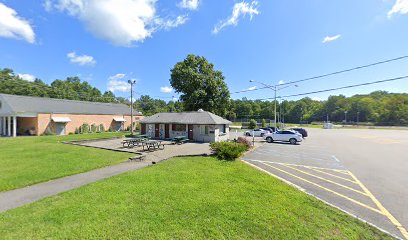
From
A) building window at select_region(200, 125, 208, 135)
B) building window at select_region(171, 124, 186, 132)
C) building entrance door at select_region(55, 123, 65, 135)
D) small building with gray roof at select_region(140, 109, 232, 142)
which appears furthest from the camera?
building entrance door at select_region(55, 123, 65, 135)

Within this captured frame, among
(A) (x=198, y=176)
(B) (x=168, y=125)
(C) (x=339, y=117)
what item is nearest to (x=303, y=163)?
(A) (x=198, y=176)

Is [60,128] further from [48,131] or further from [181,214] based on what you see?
[181,214]

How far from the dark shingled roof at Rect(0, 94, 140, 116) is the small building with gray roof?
1503 centimetres

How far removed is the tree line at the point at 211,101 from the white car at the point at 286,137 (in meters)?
16.3

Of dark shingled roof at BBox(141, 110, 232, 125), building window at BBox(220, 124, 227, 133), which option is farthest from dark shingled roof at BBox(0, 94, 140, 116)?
building window at BBox(220, 124, 227, 133)

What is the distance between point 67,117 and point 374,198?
38.6m

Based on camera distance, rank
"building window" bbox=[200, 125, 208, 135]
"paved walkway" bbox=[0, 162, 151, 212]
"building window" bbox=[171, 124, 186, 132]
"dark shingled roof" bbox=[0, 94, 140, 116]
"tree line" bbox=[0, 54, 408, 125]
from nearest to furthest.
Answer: "paved walkway" bbox=[0, 162, 151, 212], "building window" bbox=[200, 125, 208, 135], "building window" bbox=[171, 124, 186, 132], "dark shingled roof" bbox=[0, 94, 140, 116], "tree line" bbox=[0, 54, 408, 125]

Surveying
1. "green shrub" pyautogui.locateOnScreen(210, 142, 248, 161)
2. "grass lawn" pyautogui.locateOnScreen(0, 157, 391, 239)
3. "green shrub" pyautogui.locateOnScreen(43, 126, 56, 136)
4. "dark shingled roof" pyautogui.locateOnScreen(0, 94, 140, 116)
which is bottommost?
"grass lawn" pyautogui.locateOnScreen(0, 157, 391, 239)

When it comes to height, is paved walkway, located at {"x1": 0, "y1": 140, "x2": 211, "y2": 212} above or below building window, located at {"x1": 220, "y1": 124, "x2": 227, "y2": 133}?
below

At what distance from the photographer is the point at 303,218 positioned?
5551 mm

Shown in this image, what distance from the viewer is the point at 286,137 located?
78.3ft

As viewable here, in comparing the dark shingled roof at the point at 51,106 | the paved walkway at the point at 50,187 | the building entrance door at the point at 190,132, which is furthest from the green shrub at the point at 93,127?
the paved walkway at the point at 50,187

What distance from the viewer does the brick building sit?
28719 mm

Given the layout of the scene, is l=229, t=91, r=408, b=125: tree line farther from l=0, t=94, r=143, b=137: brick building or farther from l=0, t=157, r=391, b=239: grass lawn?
l=0, t=157, r=391, b=239: grass lawn
